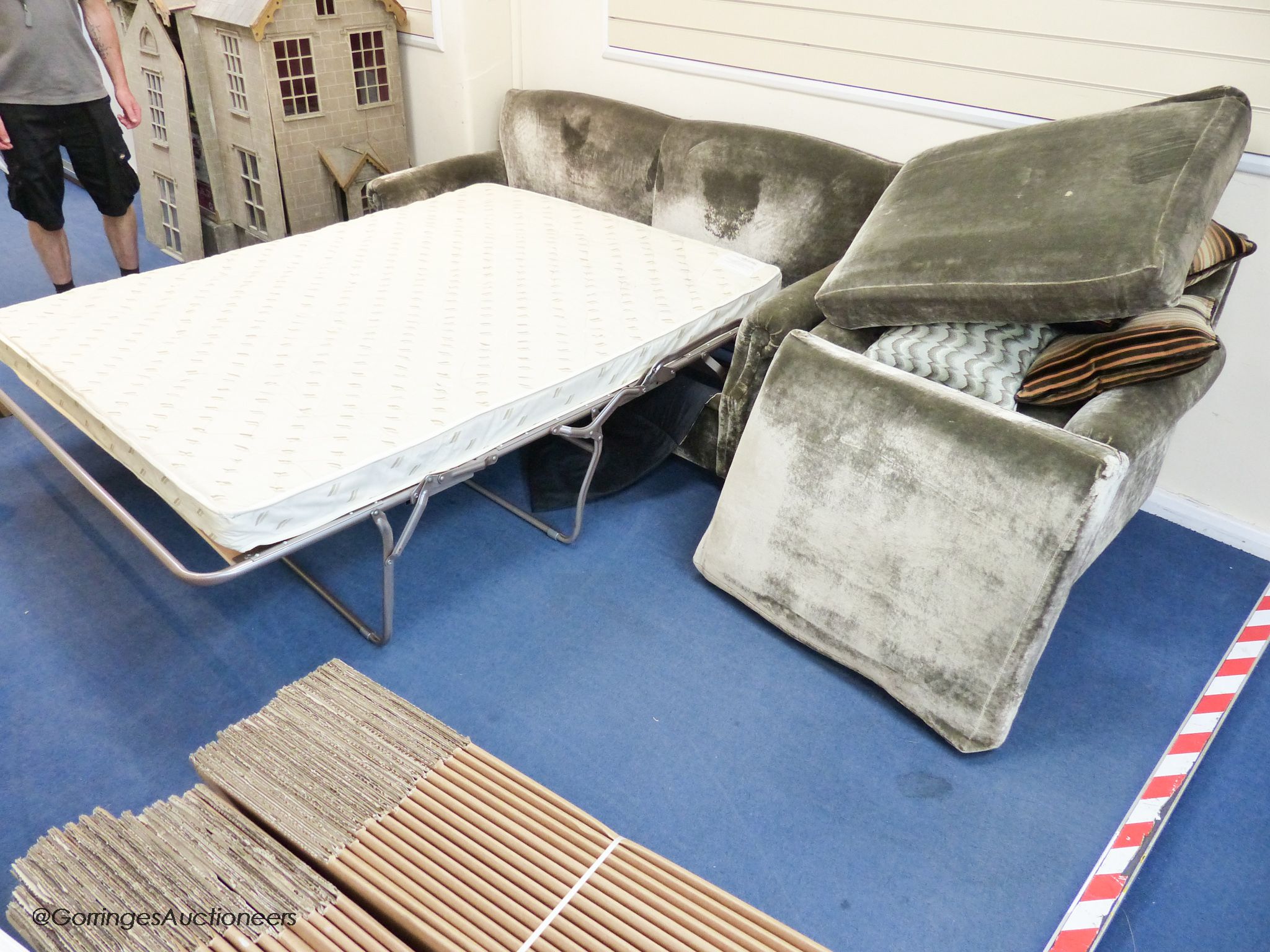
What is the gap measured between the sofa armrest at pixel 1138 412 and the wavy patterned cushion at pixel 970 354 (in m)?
0.17

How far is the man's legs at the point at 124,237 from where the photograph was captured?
338 centimetres

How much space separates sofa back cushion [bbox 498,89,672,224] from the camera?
10.2ft

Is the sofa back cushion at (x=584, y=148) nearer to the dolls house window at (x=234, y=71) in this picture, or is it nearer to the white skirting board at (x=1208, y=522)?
the dolls house window at (x=234, y=71)

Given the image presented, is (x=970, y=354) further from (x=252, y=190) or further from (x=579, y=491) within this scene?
(x=252, y=190)

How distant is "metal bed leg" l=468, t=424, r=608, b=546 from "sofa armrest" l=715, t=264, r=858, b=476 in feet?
1.23

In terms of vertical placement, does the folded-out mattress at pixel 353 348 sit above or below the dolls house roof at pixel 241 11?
→ below

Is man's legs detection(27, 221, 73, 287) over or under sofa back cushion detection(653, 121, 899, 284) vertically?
under

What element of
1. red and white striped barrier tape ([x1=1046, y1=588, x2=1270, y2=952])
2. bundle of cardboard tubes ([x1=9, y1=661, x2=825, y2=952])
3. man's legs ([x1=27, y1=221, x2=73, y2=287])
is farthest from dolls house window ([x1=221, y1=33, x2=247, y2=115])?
red and white striped barrier tape ([x1=1046, y1=588, x2=1270, y2=952])

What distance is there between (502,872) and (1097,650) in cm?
173

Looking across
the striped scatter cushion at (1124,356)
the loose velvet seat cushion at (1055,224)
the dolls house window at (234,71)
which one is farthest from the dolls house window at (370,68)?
the striped scatter cushion at (1124,356)

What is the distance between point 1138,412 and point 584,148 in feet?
7.25

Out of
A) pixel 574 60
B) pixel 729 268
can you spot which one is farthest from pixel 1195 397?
pixel 574 60

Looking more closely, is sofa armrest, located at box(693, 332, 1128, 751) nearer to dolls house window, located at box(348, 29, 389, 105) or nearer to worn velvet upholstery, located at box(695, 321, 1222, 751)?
worn velvet upholstery, located at box(695, 321, 1222, 751)

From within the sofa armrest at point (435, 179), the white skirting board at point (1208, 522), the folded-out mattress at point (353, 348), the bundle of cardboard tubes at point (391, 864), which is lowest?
the white skirting board at point (1208, 522)
